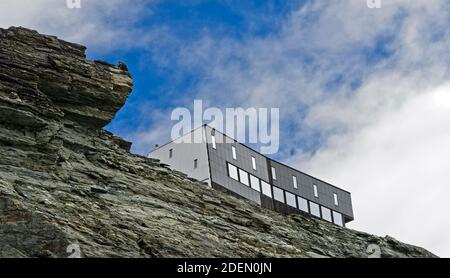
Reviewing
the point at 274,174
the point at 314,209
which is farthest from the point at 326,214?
the point at 274,174

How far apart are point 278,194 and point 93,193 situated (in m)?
68.3

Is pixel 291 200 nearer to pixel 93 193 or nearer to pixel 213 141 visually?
pixel 213 141

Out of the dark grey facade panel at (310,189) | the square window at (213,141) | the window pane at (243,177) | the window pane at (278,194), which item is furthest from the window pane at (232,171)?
the dark grey facade panel at (310,189)

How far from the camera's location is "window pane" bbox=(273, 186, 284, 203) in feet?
327

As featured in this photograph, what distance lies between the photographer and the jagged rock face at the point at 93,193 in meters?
28.3

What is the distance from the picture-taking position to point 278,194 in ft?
329

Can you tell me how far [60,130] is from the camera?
3666cm

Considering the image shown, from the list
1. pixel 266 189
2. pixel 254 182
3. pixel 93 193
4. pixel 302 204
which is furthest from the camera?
pixel 302 204

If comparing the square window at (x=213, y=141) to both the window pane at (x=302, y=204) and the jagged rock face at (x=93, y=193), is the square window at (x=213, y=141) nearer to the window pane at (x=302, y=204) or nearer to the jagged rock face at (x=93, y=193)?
the window pane at (x=302, y=204)

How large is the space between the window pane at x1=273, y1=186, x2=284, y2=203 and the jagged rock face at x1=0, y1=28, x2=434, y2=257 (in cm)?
5146

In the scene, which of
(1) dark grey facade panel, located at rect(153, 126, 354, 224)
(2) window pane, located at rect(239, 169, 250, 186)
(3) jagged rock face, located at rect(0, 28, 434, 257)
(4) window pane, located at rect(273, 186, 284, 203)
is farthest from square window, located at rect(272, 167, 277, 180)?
(3) jagged rock face, located at rect(0, 28, 434, 257)

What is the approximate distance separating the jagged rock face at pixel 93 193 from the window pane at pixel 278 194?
51.5 meters
